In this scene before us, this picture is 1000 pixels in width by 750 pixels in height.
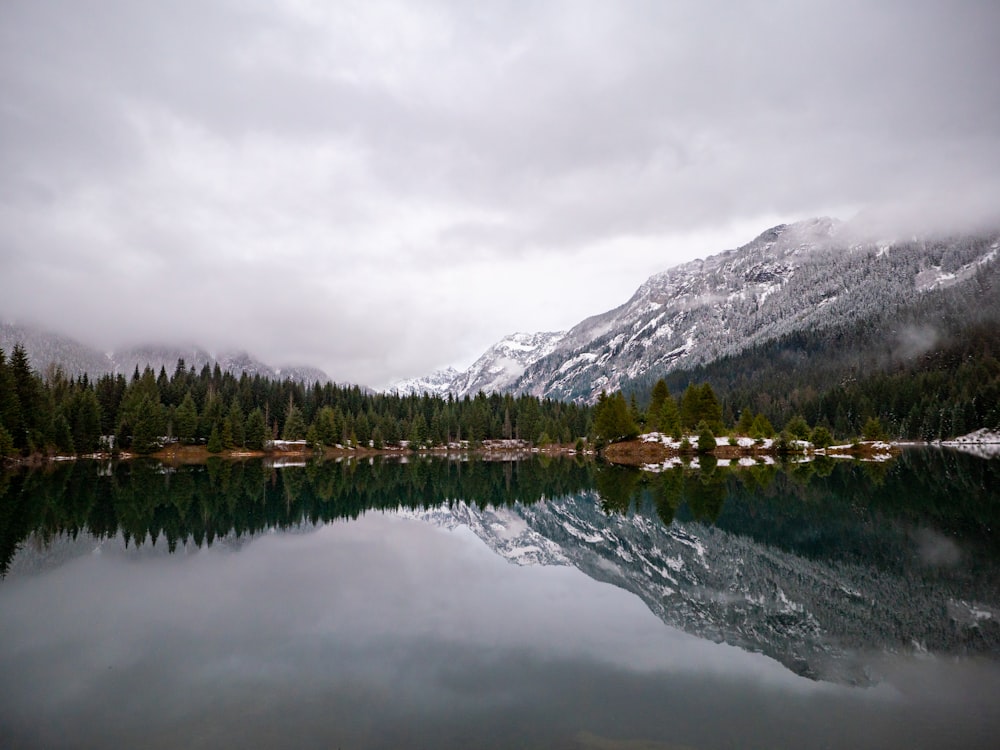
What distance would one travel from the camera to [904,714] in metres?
9.91

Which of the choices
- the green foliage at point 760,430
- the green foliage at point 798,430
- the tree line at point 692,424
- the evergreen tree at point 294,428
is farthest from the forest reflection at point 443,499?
the evergreen tree at point 294,428

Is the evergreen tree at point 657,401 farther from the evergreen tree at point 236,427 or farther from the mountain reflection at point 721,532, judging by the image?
the evergreen tree at point 236,427

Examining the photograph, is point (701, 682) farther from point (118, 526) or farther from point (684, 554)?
point (118, 526)

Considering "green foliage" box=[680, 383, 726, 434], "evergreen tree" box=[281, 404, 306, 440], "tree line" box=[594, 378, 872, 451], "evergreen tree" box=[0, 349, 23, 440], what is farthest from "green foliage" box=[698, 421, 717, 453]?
"evergreen tree" box=[0, 349, 23, 440]

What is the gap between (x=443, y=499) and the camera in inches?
1948

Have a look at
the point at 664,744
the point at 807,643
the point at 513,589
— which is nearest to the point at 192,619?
the point at 513,589

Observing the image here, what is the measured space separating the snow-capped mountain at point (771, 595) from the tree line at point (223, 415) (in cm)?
7796

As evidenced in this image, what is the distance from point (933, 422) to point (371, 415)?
487ft

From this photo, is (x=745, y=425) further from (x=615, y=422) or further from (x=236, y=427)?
(x=236, y=427)

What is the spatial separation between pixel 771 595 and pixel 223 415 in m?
132

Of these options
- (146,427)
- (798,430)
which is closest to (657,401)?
(798,430)

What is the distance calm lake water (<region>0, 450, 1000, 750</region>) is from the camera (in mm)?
9703

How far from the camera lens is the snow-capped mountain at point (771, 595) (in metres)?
13.6

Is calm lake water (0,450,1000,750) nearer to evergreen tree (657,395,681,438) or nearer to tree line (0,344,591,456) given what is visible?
tree line (0,344,591,456)
